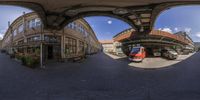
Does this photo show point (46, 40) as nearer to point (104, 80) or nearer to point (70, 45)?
point (70, 45)

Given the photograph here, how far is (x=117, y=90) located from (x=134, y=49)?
0.40 m

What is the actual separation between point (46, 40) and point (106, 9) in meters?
0.56

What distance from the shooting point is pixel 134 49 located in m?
1.42

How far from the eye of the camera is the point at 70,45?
144cm

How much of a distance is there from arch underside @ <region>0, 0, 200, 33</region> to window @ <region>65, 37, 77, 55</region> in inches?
5.0

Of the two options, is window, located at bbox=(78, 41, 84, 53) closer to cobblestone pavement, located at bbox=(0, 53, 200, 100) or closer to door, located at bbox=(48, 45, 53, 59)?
cobblestone pavement, located at bbox=(0, 53, 200, 100)

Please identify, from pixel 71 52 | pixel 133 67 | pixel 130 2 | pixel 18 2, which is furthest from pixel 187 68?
pixel 18 2

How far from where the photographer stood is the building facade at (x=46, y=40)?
135cm

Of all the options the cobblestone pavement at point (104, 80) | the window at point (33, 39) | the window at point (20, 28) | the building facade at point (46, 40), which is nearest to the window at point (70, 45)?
the building facade at point (46, 40)

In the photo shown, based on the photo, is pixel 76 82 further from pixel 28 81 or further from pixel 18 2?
pixel 18 2

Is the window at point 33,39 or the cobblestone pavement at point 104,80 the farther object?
the cobblestone pavement at point 104,80

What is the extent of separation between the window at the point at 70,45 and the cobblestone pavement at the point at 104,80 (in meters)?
0.10

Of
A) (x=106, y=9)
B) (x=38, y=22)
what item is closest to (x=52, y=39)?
(x=38, y=22)

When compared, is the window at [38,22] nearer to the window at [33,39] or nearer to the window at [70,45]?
the window at [33,39]
